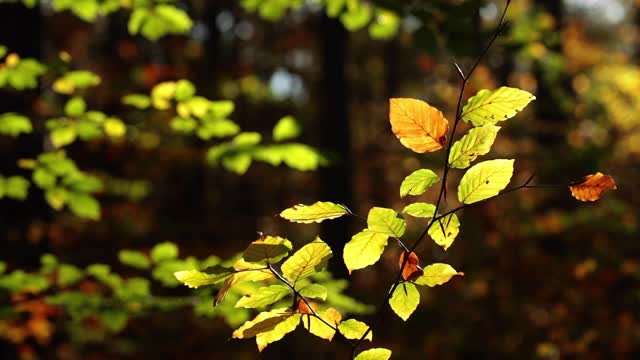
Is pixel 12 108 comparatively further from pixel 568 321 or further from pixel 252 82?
pixel 252 82

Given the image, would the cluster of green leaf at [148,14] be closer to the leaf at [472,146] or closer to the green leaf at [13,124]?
the green leaf at [13,124]

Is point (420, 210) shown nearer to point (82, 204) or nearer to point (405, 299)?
point (405, 299)

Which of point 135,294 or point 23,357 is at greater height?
point 135,294

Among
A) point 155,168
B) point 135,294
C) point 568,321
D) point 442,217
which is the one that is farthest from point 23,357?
point 155,168

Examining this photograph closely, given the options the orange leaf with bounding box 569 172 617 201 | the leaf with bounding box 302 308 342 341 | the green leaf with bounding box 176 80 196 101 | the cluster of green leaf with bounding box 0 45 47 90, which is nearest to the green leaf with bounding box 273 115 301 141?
the green leaf with bounding box 176 80 196 101

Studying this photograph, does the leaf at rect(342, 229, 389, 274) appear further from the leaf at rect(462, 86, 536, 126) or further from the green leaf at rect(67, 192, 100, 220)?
the green leaf at rect(67, 192, 100, 220)

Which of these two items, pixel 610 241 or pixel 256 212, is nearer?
pixel 610 241
